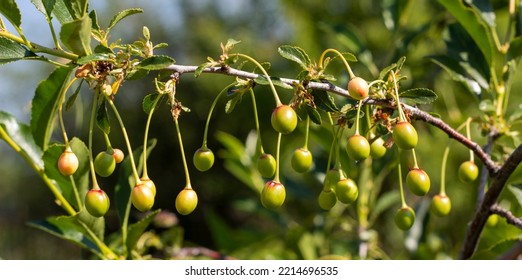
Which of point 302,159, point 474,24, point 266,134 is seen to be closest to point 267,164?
point 302,159

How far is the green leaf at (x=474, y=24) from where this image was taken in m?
1.19

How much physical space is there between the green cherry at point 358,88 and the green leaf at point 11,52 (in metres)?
0.40

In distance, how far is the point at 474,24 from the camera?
1211 mm

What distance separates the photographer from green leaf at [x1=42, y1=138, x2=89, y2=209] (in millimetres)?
1035

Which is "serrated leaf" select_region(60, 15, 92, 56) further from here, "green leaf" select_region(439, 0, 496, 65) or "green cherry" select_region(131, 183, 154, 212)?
"green leaf" select_region(439, 0, 496, 65)

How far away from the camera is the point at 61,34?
0.74 m

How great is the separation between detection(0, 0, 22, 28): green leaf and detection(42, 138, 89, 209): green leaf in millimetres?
251

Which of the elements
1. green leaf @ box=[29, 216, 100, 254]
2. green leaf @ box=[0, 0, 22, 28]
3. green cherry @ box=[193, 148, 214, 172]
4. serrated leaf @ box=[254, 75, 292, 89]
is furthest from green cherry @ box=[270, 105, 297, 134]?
green leaf @ box=[29, 216, 100, 254]

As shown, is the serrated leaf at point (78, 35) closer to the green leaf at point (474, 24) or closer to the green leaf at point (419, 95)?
the green leaf at point (419, 95)

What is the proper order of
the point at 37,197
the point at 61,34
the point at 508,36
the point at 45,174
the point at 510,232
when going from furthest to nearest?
the point at 37,197 < the point at 508,36 < the point at 510,232 < the point at 45,174 < the point at 61,34

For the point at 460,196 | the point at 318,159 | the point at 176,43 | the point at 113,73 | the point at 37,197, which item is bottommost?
the point at 113,73
